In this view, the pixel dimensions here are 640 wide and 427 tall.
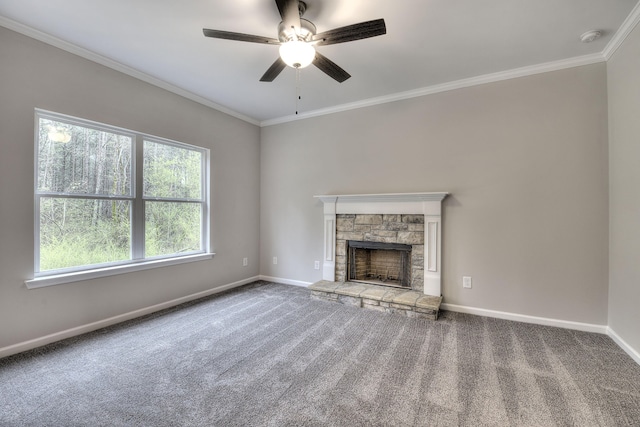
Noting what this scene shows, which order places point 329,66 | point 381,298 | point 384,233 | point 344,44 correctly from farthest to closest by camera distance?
1. point 384,233
2. point 381,298
3. point 344,44
4. point 329,66

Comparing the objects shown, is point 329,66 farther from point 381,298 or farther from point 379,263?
point 379,263

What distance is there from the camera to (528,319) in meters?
2.95

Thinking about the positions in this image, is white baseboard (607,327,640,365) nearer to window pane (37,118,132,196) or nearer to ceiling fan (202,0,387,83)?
ceiling fan (202,0,387,83)

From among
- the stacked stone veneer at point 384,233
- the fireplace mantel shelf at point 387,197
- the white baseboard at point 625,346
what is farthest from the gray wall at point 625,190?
the stacked stone veneer at point 384,233

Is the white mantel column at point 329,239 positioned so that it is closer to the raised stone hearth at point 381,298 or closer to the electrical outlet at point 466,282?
the raised stone hearth at point 381,298

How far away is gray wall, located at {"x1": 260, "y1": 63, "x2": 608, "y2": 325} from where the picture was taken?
8.95 feet

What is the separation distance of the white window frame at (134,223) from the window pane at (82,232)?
0.05 metres

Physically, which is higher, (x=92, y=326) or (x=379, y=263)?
(x=379, y=263)

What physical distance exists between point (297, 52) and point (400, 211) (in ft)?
7.50

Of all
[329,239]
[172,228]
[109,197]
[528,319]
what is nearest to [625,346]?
[528,319]

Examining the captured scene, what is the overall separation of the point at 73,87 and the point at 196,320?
8.42 feet

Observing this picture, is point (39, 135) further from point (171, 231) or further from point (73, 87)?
point (171, 231)

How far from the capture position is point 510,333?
2686 mm

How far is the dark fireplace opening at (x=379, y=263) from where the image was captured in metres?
3.68
